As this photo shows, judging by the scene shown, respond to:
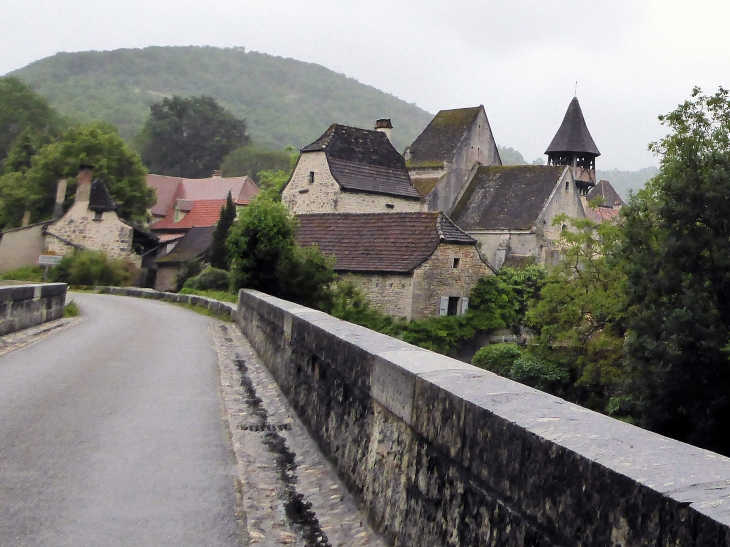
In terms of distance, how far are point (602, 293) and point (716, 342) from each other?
10433 mm

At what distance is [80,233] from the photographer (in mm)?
52562

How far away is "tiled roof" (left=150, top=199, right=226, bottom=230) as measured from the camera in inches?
2758

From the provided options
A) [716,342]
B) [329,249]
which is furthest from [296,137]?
[716,342]

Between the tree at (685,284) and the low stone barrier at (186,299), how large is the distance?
12.6 m

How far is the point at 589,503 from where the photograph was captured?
232 cm

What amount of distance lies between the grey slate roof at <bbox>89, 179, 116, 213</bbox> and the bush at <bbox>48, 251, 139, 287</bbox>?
4685mm

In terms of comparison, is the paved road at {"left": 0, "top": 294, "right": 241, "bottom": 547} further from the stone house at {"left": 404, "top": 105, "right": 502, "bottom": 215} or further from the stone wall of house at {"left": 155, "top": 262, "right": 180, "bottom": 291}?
the stone house at {"left": 404, "top": 105, "right": 502, "bottom": 215}

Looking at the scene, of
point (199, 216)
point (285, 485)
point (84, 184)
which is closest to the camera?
point (285, 485)

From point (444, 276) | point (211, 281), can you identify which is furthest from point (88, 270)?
point (444, 276)

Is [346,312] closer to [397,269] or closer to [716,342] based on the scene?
[397,269]

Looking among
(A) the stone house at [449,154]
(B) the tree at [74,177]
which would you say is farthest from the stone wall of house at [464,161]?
(B) the tree at [74,177]

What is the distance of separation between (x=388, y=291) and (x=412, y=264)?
1789 millimetres

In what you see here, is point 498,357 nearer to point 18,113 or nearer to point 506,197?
point 506,197

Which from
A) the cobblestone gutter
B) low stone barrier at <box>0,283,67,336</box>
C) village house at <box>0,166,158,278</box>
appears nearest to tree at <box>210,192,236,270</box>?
village house at <box>0,166,158,278</box>
